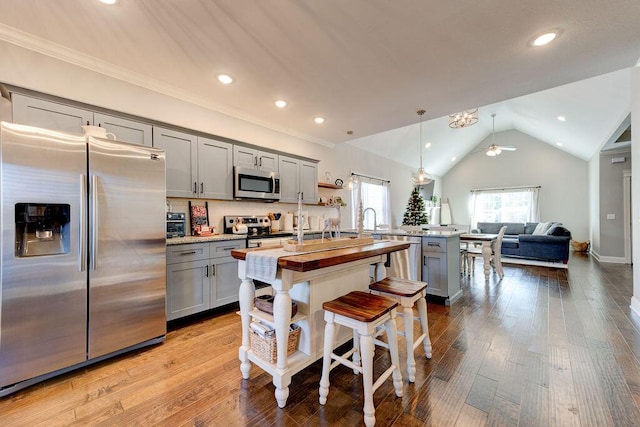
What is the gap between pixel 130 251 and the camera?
2.15 metres

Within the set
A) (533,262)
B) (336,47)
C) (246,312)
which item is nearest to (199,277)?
(246,312)

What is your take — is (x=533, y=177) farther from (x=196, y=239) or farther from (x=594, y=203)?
(x=196, y=239)

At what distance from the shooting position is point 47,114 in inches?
86.4

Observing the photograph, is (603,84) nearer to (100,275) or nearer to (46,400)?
(100,275)

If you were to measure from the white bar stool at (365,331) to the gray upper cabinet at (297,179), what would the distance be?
2.70m

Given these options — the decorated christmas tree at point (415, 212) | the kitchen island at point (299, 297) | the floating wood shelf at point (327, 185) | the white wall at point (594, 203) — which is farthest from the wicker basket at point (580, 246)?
the kitchen island at point (299, 297)

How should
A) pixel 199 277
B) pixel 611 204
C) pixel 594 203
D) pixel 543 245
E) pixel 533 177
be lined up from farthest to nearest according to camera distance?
pixel 533 177
pixel 594 203
pixel 611 204
pixel 543 245
pixel 199 277

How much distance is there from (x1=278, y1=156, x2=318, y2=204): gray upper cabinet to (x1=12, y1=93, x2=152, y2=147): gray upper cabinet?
189cm

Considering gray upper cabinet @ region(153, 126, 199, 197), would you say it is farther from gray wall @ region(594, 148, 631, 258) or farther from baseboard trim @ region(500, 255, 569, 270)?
gray wall @ region(594, 148, 631, 258)

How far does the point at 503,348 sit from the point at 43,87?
179 inches

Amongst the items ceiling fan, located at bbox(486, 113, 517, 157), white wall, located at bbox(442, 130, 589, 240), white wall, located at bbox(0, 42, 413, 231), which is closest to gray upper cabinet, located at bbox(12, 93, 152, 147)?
white wall, located at bbox(0, 42, 413, 231)

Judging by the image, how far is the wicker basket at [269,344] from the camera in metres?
1.70

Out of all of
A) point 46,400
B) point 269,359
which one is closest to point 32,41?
point 46,400

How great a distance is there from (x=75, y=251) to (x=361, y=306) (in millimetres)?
2122
